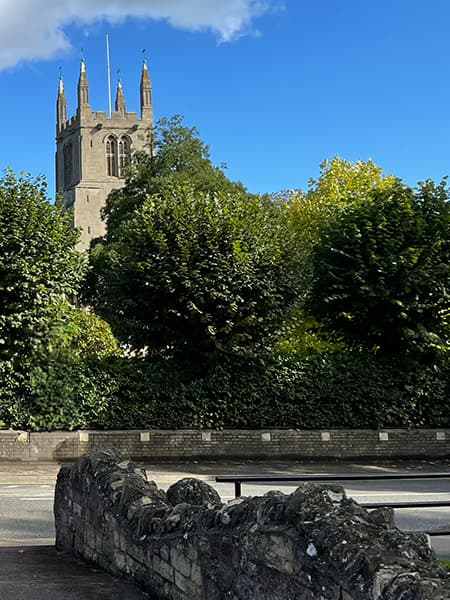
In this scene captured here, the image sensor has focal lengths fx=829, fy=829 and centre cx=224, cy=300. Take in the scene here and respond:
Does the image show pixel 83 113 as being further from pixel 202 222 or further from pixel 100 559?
pixel 100 559

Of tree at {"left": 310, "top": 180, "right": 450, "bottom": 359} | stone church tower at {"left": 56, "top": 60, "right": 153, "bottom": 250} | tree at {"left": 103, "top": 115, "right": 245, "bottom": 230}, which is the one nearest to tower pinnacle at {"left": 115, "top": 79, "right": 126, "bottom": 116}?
stone church tower at {"left": 56, "top": 60, "right": 153, "bottom": 250}

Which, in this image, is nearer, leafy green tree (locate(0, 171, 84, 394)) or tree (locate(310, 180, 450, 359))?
leafy green tree (locate(0, 171, 84, 394))

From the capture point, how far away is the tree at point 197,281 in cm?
2309

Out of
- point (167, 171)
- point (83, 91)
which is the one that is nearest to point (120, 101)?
point (83, 91)

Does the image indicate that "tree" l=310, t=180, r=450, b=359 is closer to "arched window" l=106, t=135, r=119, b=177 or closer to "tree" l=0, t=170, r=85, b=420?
"tree" l=0, t=170, r=85, b=420

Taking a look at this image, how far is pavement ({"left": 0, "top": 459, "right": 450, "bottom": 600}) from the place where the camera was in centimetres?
785

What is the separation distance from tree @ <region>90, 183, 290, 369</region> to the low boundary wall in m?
2.35

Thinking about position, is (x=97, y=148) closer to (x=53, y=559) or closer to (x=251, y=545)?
(x=53, y=559)

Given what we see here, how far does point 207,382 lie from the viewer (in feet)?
80.3

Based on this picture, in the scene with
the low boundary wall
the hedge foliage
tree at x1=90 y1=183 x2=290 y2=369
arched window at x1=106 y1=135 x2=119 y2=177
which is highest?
arched window at x1=106 y1=135 x2=119 y2=177

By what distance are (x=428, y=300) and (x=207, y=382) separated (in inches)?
280

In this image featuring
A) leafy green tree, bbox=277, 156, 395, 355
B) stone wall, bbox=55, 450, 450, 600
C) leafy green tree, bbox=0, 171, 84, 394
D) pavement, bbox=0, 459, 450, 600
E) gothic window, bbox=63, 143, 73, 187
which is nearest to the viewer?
stone wall, bbox=55, 450, 450, 600

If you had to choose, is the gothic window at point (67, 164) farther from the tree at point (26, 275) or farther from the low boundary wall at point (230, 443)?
the low boundary wall at point (230, 443)

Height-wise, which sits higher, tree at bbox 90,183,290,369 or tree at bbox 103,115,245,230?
tree at bbox 103,115,245,230
